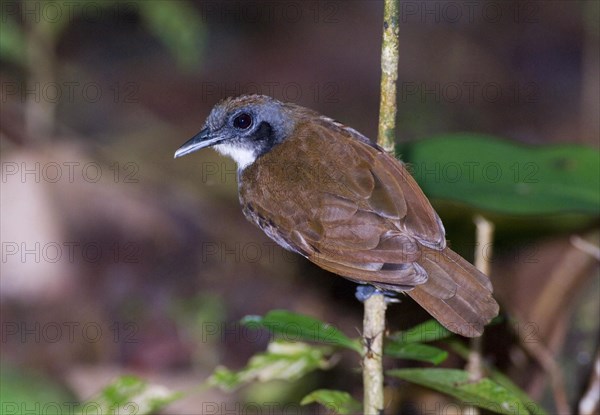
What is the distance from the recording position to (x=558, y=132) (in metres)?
7.04

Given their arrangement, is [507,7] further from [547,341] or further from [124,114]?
[547,341]

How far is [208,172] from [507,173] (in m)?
2.78

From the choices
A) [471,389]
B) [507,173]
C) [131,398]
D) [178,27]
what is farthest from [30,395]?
[178,27]

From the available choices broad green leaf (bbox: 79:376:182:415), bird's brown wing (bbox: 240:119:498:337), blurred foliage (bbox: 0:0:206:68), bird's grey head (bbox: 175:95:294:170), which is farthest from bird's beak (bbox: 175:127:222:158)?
blurred foliage (bbox: 0:0:206:68)

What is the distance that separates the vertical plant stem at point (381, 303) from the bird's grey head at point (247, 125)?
610mm

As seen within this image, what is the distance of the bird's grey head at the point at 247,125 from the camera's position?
332 cm

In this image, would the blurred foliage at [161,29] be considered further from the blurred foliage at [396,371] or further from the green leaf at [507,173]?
the blurred foliage at [396,371]

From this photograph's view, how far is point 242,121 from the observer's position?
3350 millimetres

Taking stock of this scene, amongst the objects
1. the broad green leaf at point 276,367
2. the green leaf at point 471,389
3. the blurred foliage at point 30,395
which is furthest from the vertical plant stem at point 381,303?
the blurred foliage at point 30,395

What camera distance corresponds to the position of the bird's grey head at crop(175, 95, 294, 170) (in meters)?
3.32

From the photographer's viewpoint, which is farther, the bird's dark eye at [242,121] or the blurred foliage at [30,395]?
the blurred foliage at [30,395]

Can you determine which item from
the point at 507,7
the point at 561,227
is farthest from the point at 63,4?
the point at 507,7

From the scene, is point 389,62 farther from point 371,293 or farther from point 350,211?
point 371,293

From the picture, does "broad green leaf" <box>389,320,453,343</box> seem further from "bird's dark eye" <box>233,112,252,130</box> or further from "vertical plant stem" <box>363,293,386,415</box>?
"bird's dark eye" <box>233,112,252,130</box>
